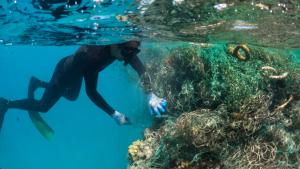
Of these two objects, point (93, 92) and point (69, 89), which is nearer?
point (93, 92)

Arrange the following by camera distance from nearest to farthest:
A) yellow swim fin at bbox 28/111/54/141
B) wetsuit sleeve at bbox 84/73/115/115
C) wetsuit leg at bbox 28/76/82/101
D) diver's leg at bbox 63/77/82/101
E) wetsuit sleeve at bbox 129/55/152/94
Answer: wetsuit sleeve at bbox 84/73/115/115 → wetsuit sleeve at bbox 129/55/152/94 → diver's leg at bbox 63/77/82/101 → wetsuit leg at bbox 28/76/82/101 → yellow swim fin at bbox 28/111/54/141

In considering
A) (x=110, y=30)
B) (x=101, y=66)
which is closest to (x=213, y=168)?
(x=101, y=66)

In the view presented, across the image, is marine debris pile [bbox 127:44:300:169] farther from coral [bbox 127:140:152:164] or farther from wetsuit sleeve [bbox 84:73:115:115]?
wetsuit sleeve [bbox 84:73:115:115]

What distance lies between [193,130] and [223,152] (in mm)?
739

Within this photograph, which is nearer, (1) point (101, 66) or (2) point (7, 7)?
(2) point (7, 7)

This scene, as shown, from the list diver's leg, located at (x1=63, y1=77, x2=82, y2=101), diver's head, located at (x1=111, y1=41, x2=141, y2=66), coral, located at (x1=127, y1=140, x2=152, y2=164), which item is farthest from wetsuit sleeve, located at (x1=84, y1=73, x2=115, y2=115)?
coral, located at (x1=127, y1=140, x2=152, y2=164)

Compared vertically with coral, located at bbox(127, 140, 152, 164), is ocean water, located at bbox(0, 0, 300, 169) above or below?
above

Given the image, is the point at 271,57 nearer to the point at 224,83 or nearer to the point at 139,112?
the point at 224,83

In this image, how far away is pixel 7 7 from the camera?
531 centimetres

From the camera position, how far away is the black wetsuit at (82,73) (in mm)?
5754

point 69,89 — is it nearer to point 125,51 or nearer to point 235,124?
point 125,51

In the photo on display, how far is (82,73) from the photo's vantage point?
620cm

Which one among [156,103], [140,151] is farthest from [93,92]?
[140,151]

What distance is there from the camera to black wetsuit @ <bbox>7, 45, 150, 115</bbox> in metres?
5.75
